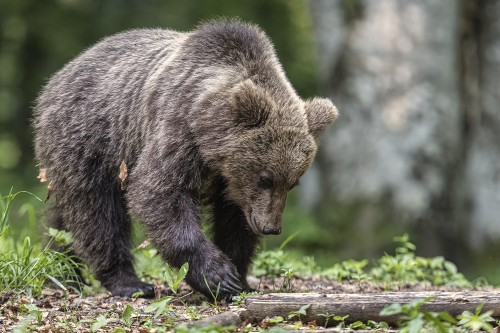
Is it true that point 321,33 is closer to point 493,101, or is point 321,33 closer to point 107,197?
point 493,101

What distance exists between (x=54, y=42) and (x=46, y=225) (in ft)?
40.6

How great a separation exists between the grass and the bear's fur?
30 cm

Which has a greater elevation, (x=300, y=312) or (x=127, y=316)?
(x=300, y=312)

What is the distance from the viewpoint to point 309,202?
64.5ft

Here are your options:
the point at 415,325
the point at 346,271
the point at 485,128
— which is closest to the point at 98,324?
the point at 415,325

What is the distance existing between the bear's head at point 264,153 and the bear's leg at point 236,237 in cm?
51

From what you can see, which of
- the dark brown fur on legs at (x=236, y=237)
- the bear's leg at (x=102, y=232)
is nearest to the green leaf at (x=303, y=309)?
the dark brown fur on legs at (x=236, y=237)

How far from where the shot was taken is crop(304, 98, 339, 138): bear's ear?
678 centimetres

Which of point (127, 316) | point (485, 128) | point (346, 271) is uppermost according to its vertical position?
point (485, 128)

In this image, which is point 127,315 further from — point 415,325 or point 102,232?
point 102,232

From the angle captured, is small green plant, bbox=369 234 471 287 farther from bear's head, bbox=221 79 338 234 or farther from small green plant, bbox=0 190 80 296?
small green plant, bbox=0 190 80 296

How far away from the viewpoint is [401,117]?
39.9 feet

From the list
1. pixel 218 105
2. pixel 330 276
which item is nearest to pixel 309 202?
pixel 330 276

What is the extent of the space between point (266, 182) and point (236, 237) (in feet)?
2.68
